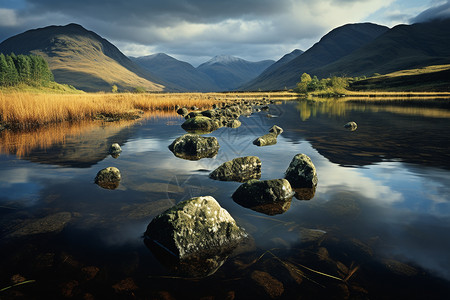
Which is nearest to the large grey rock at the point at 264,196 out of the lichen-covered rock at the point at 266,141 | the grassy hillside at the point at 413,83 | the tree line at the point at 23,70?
the lichen-covered rock at the point at 266,141

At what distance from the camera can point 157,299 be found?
4199 mm

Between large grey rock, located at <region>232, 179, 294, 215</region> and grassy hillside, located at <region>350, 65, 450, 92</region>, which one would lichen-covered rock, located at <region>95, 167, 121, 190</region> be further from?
grassy hillside, located at <region>350, 65, 450, 92</region>

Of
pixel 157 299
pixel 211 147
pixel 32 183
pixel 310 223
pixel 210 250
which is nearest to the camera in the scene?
pixel 157 299

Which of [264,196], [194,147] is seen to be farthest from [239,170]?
Answer: [194,147]

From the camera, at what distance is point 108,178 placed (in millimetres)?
9484

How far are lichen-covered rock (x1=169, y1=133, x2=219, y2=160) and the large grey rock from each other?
6.11 metres

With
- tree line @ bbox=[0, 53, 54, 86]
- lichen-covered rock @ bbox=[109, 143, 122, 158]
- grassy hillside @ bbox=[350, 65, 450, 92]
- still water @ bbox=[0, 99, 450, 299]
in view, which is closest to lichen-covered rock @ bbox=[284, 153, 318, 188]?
still water @ bbox=[0, 99, 450, 299]

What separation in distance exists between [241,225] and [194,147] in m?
8.17

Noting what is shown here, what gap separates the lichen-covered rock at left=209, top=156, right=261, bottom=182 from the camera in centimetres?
976

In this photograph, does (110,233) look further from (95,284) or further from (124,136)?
(124,136)

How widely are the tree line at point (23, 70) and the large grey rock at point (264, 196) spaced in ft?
424

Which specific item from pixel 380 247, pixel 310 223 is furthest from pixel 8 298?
pixel 380 247

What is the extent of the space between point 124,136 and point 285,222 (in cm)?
1551

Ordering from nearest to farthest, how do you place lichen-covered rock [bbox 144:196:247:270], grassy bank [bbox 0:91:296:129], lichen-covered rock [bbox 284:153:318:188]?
lichen-covered rock [bbox 144:196:247:270], lichen-covered rock [bbox 284:153:318:188], grassy bank [bbox 0:91:296:129]
